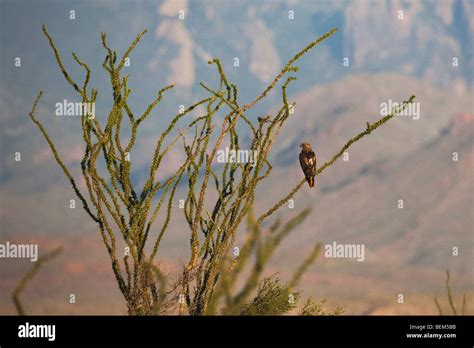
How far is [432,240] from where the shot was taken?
116375mm

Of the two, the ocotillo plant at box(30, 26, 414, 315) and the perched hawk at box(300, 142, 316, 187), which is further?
the perched hawk at box(300, 142, 316, 187)

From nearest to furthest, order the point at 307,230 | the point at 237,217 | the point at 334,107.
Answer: the point at 237,217
the point at 307,230
the point at 334,107

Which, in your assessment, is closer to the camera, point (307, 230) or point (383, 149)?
point (307, 230)

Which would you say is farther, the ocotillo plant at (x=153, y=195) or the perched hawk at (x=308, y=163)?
the perched hawk at (x=308, y=163)

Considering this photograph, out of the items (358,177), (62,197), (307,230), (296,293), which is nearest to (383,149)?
(358,177)

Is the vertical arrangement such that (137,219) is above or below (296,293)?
above

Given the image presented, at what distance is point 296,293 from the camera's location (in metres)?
8.91

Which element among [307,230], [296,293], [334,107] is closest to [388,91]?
[334,107]

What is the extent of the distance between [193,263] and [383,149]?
14574 centimetres

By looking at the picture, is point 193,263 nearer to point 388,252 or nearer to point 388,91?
point 388,252

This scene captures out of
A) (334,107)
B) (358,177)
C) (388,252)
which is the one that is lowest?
(388,252)

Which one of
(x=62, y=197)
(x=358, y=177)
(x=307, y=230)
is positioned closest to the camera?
(x=307, y=230)

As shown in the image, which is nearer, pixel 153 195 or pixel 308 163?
pixel 153 195

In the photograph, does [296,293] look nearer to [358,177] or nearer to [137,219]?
[137,219]
